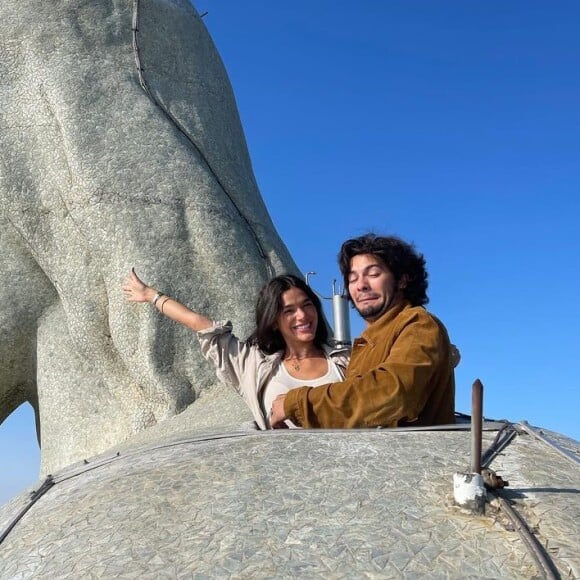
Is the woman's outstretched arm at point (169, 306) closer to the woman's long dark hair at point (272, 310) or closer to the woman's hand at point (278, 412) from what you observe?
the woman's long dark hair at point (272, 310)

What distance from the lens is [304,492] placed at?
6.88ft

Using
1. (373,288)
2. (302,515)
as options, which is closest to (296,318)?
(373,288)

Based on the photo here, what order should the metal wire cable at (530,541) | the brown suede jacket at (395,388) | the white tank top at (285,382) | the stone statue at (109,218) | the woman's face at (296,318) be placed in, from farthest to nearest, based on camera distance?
the stone statue at (109,218)
the woman's face at (296,318)
the white tank top at (285,382)
the brown suede jacket at (395,388)
the metal wire cable at (530,541)

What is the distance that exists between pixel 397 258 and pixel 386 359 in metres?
0.46

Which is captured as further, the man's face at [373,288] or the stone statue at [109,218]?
the stone statue at [109,218]

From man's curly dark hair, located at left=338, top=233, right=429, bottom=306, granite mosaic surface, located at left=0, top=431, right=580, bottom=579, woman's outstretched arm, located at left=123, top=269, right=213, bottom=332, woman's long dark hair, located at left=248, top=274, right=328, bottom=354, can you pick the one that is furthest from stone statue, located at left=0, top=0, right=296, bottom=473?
granite mosaic surface, located at left=0, top=431, right=580, bottom=579

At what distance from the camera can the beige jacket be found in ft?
10.6

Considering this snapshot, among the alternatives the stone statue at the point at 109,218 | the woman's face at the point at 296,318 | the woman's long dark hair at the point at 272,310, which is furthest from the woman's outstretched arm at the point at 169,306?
the stone statue at the point at 109,218

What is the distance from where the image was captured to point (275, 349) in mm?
3383

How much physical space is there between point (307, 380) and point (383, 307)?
0.56 metres

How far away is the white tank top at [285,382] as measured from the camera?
10.4 ft

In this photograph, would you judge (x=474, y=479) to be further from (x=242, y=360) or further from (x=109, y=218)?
(x=109, y=218)

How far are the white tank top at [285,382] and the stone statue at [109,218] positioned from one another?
2.28m

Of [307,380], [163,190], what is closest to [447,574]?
[307,380]
